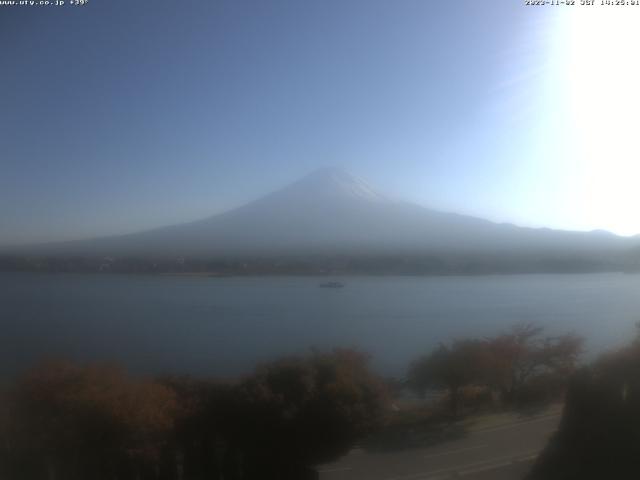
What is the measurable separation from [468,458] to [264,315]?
1.13m

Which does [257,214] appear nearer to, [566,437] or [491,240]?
[491,240]

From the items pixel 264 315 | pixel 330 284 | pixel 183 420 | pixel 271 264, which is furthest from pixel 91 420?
pixel 330 284

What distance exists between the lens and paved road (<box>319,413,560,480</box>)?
2.21 metres

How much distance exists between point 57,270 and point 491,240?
2.22 meters

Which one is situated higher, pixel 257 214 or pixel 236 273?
pixel 257 214

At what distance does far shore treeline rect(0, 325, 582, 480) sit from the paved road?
114mm

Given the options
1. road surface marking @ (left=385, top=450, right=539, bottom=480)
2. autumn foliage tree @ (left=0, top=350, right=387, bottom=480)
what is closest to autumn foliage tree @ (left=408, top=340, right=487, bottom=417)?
autumn foliage tree @ (left=0, top=350, right=387, bottom=480)

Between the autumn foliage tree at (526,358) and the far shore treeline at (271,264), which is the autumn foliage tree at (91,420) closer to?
the far shore treeline at (271,264)

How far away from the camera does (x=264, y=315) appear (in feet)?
7.75

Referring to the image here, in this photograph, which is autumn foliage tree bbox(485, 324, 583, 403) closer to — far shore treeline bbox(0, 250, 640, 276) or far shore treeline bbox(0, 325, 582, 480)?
far shore treeline bbox(0, 325, 582, 480)

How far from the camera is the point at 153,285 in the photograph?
248 centimetres

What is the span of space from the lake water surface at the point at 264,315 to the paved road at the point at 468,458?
401mm

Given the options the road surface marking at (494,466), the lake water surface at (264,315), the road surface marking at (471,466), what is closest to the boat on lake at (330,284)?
the lake water surface at (264,315)

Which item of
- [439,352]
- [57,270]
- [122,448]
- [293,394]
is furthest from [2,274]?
[439,352]
